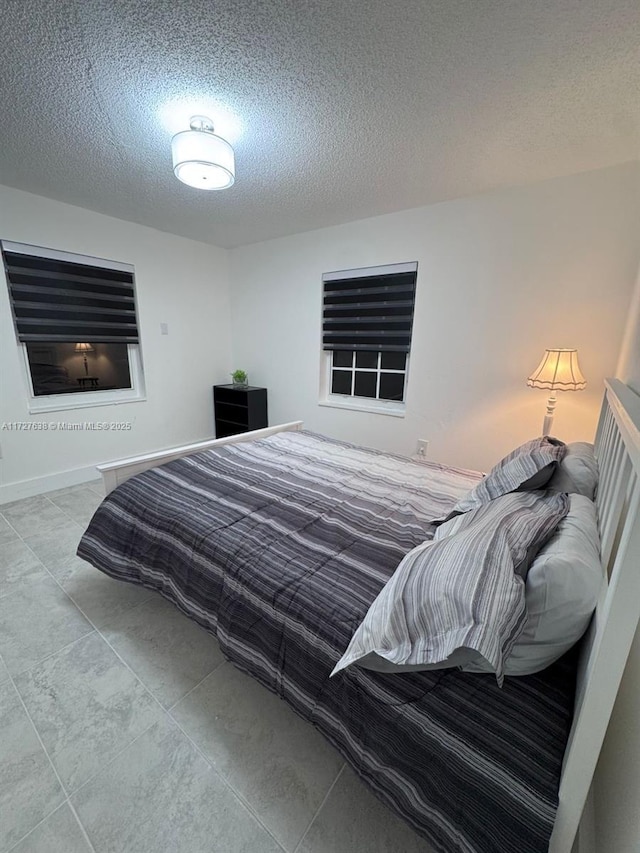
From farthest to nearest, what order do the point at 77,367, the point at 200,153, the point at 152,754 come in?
the point at 77,367, the point at 200,153, the point at 152,754

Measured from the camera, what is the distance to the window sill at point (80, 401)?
9.83 ft

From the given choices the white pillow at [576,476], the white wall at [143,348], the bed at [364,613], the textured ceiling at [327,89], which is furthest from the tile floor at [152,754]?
the textured ceiling at [327,89]

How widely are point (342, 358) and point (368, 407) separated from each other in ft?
2.03

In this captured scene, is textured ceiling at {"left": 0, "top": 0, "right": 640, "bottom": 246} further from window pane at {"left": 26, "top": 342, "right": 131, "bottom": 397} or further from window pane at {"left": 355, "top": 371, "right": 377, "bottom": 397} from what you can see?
window pane at {"left": 355, "top": 371, "right": 377, "bottom": 397}

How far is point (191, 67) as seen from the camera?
140cm

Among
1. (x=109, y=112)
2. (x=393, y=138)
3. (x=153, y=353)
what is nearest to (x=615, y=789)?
(x=393, y=138)

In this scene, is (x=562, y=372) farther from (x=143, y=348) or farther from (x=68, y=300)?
(x=68, y=300)

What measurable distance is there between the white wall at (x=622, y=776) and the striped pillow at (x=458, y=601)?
28 cm

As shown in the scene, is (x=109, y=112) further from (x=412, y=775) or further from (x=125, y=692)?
(x=412, y=775)

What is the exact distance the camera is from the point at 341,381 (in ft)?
12.1

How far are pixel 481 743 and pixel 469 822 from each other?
152mm

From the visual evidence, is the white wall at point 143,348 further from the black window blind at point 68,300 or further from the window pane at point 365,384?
the window pane at point 365,384

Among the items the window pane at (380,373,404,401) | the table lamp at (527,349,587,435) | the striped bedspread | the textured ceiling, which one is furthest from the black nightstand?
the table lamp at (527,349,587,435)

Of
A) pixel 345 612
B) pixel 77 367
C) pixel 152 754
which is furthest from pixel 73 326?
pixel 345 612
